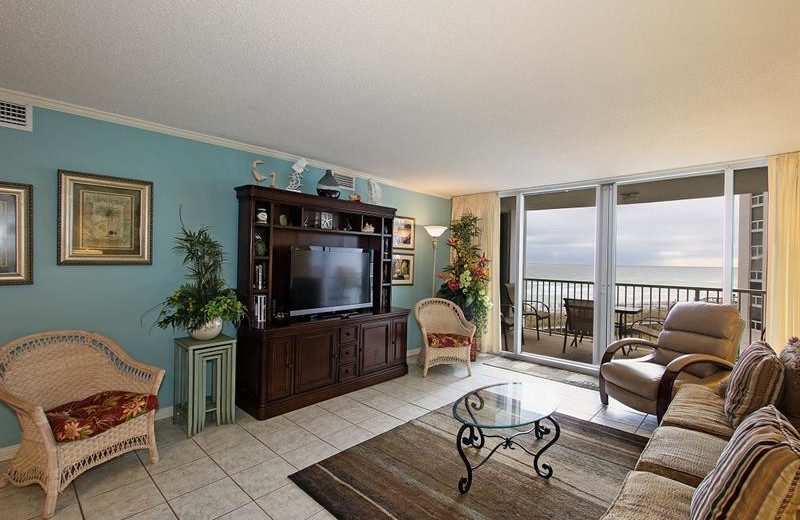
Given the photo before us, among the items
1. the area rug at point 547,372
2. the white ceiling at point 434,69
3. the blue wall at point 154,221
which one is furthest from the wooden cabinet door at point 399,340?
the white ceiling at point 434,69

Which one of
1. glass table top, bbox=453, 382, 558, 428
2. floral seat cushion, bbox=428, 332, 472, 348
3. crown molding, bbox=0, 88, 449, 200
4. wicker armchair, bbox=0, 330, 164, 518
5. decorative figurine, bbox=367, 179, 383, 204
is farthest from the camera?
decorative figurine, bbox=367, 179, 383, 204

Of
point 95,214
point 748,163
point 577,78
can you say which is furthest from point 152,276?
point 748,163

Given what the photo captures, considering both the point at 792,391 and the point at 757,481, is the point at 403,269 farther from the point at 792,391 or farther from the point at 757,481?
the point at 757,481

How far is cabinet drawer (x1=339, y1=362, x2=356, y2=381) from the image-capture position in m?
3.99

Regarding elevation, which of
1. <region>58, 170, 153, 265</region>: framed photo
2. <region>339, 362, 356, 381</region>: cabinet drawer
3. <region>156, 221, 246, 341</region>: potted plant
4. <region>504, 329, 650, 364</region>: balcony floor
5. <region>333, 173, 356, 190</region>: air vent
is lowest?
<region>504, 329, 650, 364</region>: balcony floor

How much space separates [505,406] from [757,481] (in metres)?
1.79

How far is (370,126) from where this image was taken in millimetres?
3129

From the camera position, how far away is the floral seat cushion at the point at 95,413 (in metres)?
2.16

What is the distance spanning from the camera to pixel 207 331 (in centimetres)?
312

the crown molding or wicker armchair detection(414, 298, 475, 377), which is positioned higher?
the crown molding

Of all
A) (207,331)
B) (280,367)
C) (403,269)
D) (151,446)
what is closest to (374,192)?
(403,269)

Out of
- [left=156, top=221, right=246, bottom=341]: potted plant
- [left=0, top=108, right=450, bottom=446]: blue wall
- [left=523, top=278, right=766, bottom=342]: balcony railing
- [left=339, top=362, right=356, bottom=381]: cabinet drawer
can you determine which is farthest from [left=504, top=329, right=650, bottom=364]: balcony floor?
[left=0, top=108, right=450, bottom=446]: blue wall

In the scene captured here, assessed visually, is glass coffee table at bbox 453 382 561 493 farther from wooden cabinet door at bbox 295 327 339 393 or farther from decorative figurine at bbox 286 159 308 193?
decorative figurine at bbox 286 159 308 193

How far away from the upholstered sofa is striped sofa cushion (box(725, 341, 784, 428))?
0.01 m
